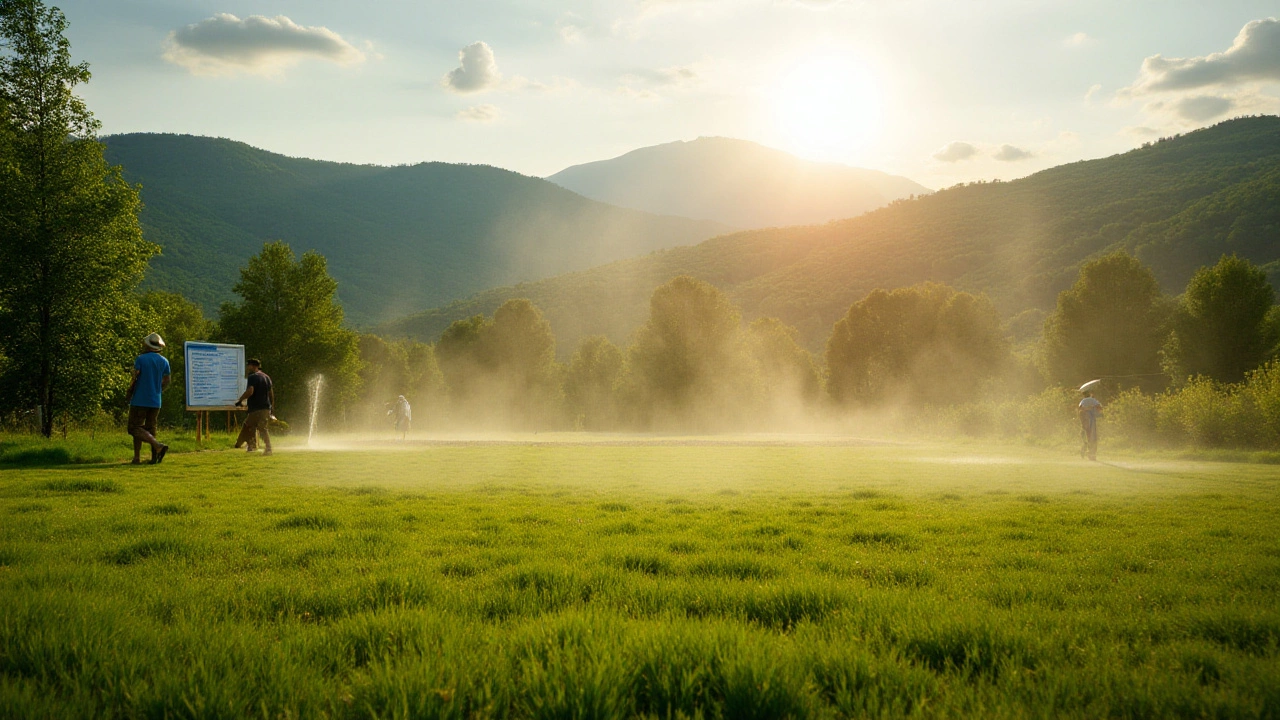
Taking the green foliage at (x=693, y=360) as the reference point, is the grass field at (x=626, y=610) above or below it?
below

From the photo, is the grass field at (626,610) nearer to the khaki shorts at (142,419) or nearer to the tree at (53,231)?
the khaki shorts at (142,419)

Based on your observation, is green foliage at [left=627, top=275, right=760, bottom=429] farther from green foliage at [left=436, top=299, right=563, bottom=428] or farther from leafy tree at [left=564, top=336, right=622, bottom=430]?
leafy tree at [left=564, top=336, right=622, bottom=430]

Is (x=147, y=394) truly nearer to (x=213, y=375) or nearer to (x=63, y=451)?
(x=63, y=451)

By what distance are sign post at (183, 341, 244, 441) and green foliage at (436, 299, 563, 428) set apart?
200 ft

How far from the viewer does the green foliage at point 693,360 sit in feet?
234

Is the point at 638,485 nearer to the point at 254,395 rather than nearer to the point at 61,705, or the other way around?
the point at 61,705

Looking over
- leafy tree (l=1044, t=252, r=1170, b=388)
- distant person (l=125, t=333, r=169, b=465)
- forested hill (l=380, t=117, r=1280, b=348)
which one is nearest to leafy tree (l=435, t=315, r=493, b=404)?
forested hill (l=380, t=117, r=1280, b=348)

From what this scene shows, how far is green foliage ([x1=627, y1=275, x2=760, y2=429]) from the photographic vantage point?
71438 mm

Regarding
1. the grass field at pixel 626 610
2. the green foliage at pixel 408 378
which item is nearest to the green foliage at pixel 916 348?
the green foliage at pixel 408 378

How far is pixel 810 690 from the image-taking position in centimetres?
281

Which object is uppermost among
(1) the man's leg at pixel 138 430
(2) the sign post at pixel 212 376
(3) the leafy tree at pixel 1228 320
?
(3) the leafy tree at pixel 1228 320

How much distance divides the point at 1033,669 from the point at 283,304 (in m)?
60.4

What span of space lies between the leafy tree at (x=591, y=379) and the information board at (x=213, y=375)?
235 ft

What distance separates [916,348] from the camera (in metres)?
71.2
